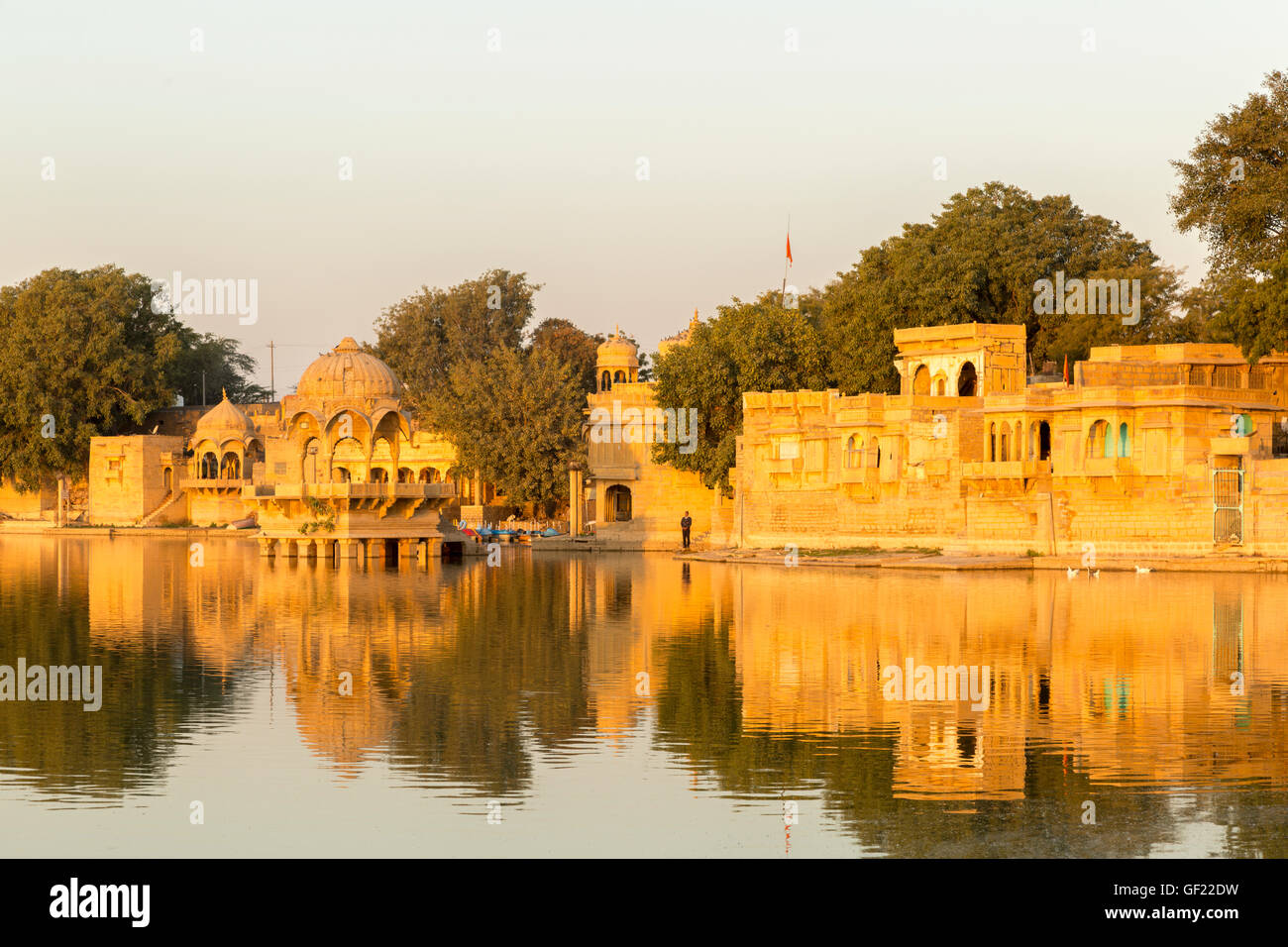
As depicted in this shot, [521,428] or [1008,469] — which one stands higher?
[521,428]

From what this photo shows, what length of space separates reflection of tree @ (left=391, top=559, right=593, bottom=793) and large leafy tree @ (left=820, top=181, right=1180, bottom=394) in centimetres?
2804

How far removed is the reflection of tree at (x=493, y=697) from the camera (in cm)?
1298

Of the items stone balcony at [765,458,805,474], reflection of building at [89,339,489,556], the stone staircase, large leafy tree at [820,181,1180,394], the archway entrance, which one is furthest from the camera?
the stone staircase

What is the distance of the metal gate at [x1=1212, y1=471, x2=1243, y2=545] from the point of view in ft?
123

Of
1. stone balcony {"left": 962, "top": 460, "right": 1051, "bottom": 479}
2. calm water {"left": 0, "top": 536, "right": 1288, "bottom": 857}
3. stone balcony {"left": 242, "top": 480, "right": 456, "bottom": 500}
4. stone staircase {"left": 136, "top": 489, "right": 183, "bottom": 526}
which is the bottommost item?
calm water {"left": 0, "top": 536, "right": 1288, "bottom": 857}

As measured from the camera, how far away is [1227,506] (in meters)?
37.8

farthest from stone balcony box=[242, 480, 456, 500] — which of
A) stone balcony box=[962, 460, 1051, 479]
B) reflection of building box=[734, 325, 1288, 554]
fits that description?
stone balcony box=[962, 460, 1051, 479]

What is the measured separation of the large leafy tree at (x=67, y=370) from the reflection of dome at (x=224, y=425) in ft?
12.5

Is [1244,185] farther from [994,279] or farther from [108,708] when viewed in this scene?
[108,708]

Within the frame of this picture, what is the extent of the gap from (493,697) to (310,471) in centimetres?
3034

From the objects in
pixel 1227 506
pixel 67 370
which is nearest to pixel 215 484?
pixel 67 370

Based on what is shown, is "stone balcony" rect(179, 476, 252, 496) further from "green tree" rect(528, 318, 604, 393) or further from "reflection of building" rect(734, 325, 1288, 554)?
"reflection of building" rect(734, 325, 1288, 554)
